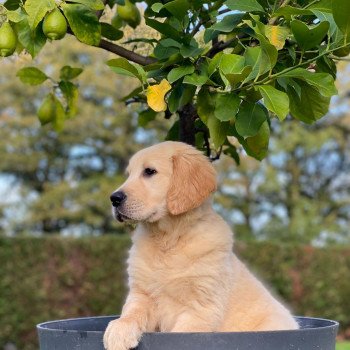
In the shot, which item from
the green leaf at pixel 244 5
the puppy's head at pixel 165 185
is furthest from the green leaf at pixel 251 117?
the puppy's head at pixel 165 185

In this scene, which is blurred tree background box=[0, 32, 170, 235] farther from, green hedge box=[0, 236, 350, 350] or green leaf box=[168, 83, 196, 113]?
green leaf box=[168, 83, 196, 113]

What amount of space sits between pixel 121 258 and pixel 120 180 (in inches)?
453

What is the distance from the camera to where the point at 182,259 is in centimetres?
250

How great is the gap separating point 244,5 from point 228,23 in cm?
10

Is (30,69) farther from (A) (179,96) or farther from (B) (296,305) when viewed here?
(B) (296,305)

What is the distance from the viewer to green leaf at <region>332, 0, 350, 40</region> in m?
1.85

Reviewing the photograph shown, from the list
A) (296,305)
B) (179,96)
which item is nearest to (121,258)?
(296,305)

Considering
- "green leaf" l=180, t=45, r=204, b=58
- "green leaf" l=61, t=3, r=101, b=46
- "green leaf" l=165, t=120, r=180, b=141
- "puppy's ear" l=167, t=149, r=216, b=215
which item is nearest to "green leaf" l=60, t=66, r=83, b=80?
"green leaf" l=165, t=120, r=180, b=141

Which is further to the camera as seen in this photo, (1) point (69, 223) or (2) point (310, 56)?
(1) point (69, 223)

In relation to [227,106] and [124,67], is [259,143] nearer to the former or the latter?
[227,106]

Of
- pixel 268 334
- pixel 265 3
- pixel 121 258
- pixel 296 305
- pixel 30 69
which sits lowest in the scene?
pixel 296 305

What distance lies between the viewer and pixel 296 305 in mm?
11844

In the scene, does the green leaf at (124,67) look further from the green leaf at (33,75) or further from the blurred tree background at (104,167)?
the blurred tree background at (104,167)

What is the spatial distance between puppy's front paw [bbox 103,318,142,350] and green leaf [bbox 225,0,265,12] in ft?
3.32
